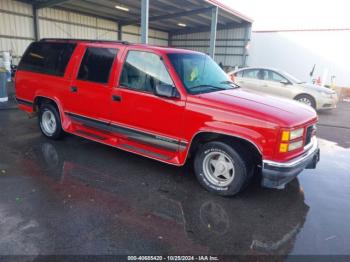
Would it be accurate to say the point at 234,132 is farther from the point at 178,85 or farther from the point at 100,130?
the point at 100,130

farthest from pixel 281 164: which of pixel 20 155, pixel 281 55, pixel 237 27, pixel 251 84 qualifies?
pixel 237 27

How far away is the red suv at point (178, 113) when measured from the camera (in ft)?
10.9

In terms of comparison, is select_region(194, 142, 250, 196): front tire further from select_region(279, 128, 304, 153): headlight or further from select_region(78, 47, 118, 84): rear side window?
select_region(78, 47, 118, 84): rear side window

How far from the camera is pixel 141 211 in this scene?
10.8 ft

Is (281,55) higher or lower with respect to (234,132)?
higher

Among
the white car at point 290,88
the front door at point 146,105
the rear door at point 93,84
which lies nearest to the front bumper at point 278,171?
the front door at point 146,105

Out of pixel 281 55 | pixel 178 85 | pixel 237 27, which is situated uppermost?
pixel 237 27

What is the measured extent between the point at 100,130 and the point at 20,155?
1500 mm

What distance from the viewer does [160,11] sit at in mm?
19625

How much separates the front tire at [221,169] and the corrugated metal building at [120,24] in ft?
46.0

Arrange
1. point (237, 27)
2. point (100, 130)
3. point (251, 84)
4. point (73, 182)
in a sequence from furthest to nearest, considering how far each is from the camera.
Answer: point (237, 27)
point (251, 84)
point (100, 130)
point (73, 182)

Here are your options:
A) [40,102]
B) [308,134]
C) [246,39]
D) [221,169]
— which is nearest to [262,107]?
[308,134]

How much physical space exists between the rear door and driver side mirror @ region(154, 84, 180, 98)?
1.05 m

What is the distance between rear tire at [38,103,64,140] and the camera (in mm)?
5418
